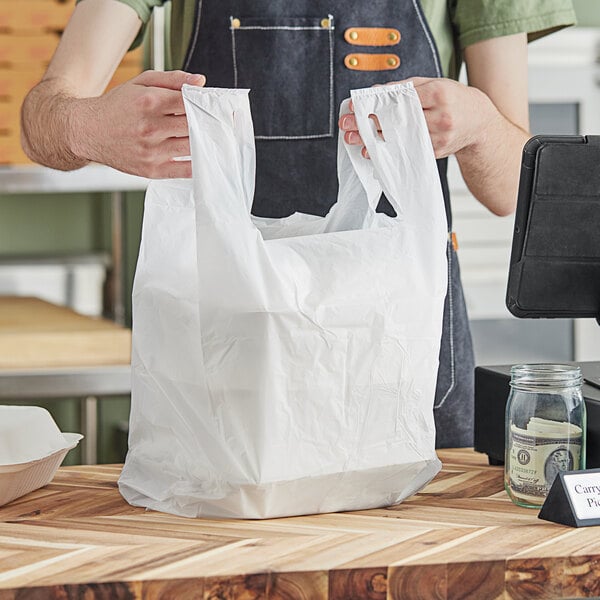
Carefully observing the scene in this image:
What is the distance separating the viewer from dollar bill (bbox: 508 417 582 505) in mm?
885

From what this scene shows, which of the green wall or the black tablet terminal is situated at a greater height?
the green wall

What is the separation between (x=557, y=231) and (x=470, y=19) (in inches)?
20.4

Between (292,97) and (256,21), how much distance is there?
11 centimetres

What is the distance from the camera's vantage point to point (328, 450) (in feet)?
2.76

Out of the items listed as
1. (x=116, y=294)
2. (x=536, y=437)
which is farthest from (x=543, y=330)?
(x=536, y=437)

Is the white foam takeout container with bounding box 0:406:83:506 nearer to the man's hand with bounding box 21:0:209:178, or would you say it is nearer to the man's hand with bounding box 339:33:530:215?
the man's hand with bounding box 21:0:209:178

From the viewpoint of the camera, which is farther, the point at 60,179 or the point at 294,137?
the point at 60,179

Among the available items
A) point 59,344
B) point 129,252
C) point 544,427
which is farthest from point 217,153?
point 129,252

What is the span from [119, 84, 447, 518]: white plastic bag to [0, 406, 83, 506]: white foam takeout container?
3.5 inches

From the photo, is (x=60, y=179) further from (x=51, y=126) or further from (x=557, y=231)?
(x=557, y=231)

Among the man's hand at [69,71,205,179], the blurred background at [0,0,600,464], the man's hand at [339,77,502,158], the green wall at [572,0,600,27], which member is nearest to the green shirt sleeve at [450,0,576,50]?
the man's hand at [339,77,502,158]

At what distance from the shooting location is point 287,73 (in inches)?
53.2

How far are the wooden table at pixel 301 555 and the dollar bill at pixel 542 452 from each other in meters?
0.02

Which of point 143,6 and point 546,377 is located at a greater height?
point 143,6
